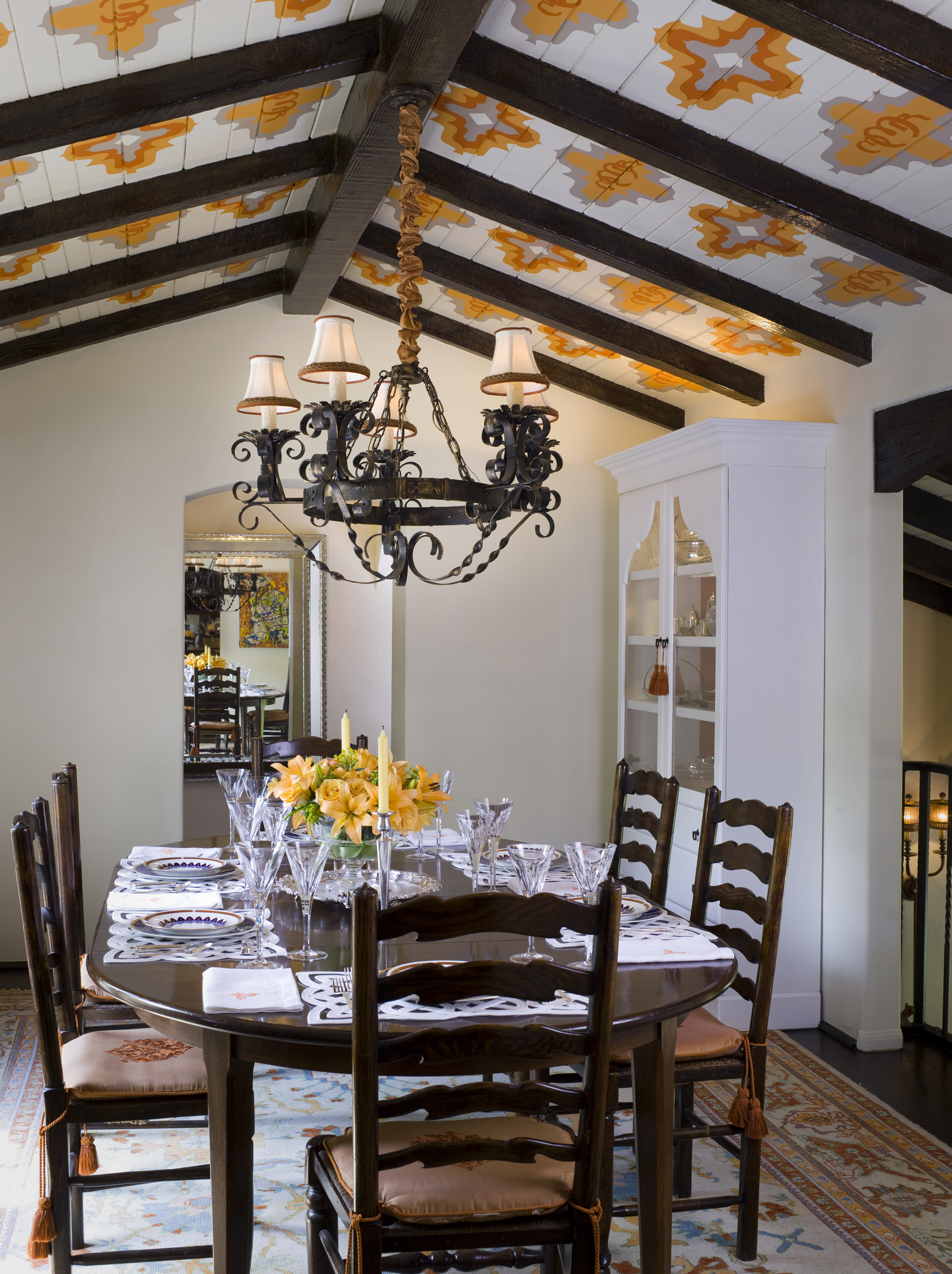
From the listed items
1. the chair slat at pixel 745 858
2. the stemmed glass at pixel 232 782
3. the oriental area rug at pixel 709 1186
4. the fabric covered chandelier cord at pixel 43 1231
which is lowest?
the oriental area rug at pixel 709 1186

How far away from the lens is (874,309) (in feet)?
11.5

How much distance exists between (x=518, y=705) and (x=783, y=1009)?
1736 millimetres

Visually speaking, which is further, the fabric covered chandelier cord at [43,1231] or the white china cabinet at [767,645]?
the white china cabinet at [767,645]

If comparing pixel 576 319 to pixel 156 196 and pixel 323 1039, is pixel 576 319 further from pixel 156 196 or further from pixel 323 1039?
pixel 323 1039

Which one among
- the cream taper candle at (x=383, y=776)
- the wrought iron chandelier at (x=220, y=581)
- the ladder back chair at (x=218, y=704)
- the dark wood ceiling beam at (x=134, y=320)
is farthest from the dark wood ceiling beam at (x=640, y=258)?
the ladder back chair at (x=218, y=704)

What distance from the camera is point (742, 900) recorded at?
8.22ft

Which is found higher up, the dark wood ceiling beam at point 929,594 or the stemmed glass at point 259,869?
the dark wood ceiling beam at point 929,594

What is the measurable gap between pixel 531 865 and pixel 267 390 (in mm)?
1366

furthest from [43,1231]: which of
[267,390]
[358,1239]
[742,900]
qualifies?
[267,390]

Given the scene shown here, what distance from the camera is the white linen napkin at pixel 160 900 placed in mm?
2416

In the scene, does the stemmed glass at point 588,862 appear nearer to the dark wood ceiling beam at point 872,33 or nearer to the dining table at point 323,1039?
the dining table at point 323,1039

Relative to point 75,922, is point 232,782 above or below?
above

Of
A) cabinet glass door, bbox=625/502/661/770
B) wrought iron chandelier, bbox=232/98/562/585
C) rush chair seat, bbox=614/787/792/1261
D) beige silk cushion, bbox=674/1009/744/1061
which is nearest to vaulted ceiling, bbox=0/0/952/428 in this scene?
wrought iron chandelier, bbox=232/98/562/585

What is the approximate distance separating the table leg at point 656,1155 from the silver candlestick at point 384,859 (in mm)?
582
